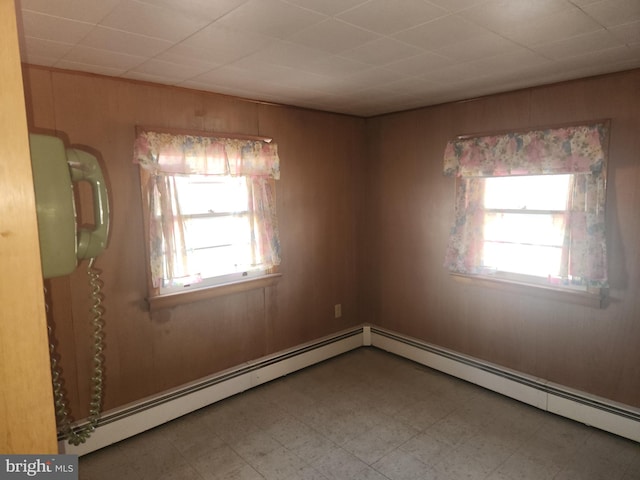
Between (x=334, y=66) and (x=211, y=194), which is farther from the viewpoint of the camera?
(x=211, y=194)

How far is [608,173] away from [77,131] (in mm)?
3250

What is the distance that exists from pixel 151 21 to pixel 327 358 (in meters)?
3.03

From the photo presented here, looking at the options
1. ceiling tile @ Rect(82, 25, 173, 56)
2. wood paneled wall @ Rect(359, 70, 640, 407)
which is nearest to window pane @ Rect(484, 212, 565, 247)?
wood paneled wall @ Rect(359, 70, 640, 407)

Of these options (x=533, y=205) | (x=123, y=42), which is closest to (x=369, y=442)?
(x=533, y=205)

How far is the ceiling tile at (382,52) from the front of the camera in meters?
1.94

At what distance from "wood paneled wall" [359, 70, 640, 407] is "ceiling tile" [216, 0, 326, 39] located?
1934 millimetres

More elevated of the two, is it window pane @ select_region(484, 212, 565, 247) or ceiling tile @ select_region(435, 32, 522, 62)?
ceiling tile @ select_region(435, 32, 522, 62)

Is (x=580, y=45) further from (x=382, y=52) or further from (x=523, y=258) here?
(x=523, y=258)

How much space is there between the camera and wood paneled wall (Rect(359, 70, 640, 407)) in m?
2.50

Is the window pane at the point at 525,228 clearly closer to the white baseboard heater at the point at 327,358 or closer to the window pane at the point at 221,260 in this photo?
the white baseboard heater at the point at 327,358

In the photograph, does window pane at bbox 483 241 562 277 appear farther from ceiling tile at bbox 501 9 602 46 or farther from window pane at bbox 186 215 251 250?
window pane at bbox 186 215 251 250

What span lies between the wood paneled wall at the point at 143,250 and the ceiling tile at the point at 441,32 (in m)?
1.56

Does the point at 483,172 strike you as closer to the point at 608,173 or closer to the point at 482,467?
the point at 608,173

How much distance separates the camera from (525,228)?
2.92 meters
